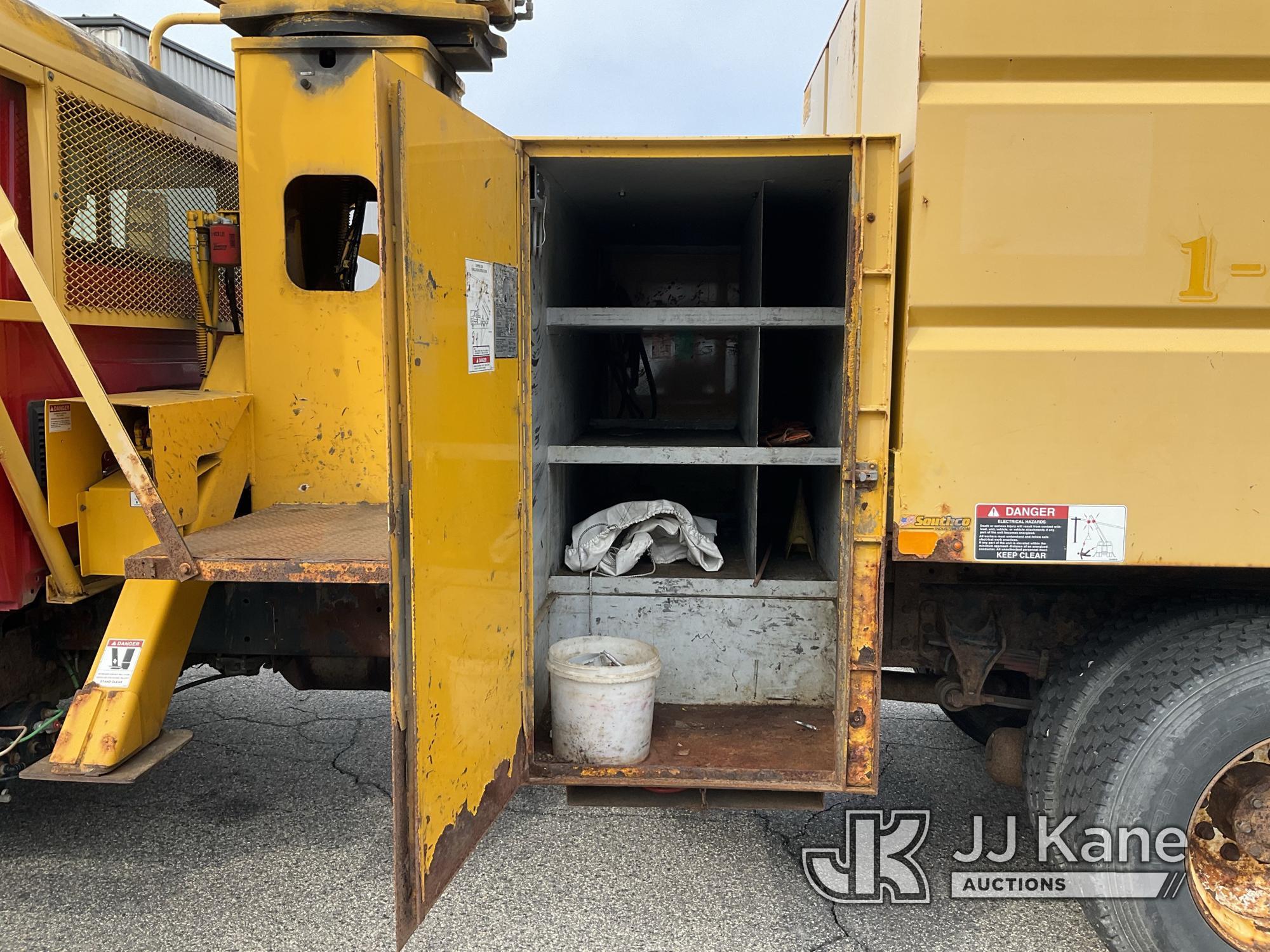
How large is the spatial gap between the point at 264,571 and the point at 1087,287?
7.38 feet

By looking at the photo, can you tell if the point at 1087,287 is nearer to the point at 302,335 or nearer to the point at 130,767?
the point at 302,335

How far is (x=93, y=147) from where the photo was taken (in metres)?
2.90

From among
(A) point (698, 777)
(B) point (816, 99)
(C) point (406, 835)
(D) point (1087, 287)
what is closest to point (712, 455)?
(A) point (698, 777)

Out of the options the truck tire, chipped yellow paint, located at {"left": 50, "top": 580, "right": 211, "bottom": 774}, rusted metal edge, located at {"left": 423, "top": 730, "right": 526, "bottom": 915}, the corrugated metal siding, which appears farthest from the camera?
the corrugated metal siding

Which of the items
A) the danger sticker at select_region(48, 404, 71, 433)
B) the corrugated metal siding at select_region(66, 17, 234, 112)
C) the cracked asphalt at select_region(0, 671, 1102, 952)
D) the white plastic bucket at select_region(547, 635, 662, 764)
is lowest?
the cracked asphalt at select_region(0, 671, 1102, 952)

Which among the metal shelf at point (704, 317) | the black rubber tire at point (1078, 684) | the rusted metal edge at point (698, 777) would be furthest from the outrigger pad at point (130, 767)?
the black rubber tire at point (1078, 684)

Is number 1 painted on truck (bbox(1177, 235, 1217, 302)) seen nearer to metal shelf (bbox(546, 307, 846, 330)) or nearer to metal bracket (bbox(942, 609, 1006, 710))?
metal shelf (bbox(546, 307, 846, 330))

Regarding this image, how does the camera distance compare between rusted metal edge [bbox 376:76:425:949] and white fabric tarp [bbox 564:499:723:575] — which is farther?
white fabric tarp [bbox 564:499:723:575]

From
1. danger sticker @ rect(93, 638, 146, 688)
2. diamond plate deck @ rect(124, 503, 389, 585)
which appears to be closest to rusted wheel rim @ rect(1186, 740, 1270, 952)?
diamond plate deck @ rect(124, 503, 389, 585)

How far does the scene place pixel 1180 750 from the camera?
2311mm

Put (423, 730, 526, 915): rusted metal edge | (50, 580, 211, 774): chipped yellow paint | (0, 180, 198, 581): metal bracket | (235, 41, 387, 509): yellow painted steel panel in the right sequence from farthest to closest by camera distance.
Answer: (235, 41, 387, 509): yellow painted steel panel < (50, 580, 211, 774): chipped yellow paint < (0, 180, 198, 581): metal bracket < (423, 730, 526, 915): rusted metal edge

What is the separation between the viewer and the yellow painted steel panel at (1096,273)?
2.15 meters

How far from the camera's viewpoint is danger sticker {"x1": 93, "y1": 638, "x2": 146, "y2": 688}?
2.63m

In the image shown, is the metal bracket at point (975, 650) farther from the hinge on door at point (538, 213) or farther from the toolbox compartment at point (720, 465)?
the hinge on door at point (538, 213)
